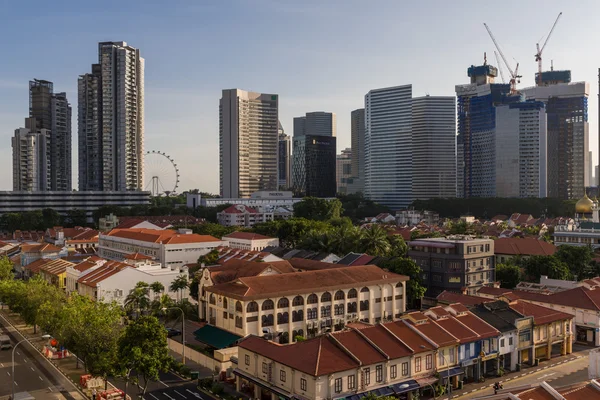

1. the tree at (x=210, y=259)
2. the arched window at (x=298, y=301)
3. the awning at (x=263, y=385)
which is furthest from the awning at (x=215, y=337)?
the tree at (x=210, y=259)

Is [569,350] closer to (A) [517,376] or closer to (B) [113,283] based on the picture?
(A) [517,376]

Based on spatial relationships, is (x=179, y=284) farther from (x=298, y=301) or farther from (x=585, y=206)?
(x=585, y=206)

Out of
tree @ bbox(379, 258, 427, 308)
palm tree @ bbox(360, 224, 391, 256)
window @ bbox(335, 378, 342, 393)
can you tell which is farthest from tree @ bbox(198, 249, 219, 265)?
window @ bbox(335, 378, 342, 393)

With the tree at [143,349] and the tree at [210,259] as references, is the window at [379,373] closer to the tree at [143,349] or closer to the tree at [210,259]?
the tree at [143,349]

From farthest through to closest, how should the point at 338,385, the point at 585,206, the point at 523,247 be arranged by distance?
the point at 585,206, the point at 523,247, the point at 338,385

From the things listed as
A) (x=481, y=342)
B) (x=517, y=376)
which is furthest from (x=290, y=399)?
(x=517, y=376)

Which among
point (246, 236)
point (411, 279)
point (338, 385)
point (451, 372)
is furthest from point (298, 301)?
point (246, 236)

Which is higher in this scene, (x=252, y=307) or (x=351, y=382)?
(x=252, y=307)

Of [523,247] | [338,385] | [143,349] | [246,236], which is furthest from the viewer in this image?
[246,236]
